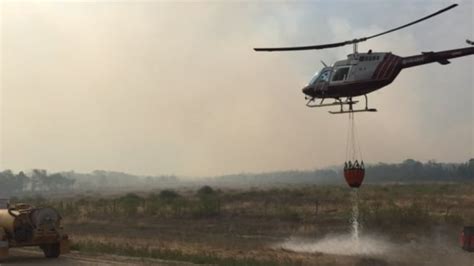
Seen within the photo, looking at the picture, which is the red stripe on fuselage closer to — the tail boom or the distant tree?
the tail boom

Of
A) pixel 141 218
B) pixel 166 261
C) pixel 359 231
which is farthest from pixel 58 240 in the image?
pixel 141 218

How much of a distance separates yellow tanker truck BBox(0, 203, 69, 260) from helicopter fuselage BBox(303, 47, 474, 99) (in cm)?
1193

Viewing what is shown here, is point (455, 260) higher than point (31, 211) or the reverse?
the reverse

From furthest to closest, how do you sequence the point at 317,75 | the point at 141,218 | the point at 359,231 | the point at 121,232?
the point at 141,218, the point at 121,232, the point at 359,231, the point at 317,75

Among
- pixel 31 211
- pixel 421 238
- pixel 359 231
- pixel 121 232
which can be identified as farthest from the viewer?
pixel 121 232

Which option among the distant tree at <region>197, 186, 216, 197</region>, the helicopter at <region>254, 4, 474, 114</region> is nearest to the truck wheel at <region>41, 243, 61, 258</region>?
the helicopter at <region>254, 4, 474, 114</region>

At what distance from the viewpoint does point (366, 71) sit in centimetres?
2338

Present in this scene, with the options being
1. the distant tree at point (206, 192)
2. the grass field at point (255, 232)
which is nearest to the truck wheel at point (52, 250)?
the grass field at point (255, 232)

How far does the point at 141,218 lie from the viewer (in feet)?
176

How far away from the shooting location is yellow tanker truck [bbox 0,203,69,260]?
21.5 m

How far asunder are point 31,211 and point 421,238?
22.7m

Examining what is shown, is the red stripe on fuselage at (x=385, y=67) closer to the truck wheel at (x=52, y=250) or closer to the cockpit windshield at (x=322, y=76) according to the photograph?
the cockpit windshield at (x=322, y=76)

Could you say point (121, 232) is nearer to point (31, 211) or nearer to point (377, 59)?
point (31, 211)

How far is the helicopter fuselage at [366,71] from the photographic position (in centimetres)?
2296
